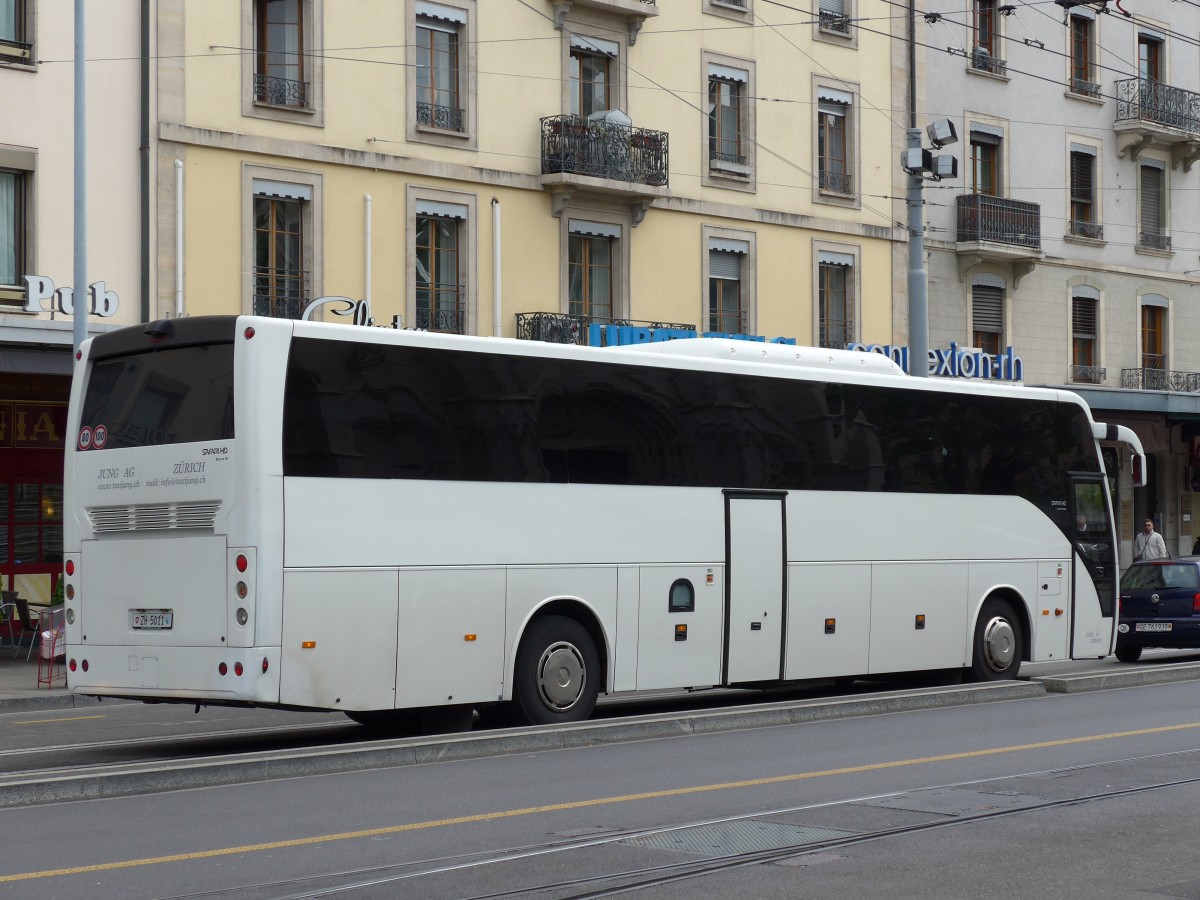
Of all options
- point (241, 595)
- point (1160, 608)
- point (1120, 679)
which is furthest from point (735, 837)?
point (1160, 608)

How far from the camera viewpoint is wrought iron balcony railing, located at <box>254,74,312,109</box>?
26.4 metres

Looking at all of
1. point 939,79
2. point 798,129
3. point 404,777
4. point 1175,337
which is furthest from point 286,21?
point 1175,337

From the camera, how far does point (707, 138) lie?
3231cm

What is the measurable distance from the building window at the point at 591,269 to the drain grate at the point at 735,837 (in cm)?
2122

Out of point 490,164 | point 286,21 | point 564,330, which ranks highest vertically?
point 286,21

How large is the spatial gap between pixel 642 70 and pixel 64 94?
10.8 m

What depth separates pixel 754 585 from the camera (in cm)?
1591

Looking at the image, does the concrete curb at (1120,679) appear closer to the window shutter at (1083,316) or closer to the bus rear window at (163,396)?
the bus rear window at (163,396)

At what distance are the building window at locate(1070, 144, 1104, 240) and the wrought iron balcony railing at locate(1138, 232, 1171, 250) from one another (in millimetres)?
1746

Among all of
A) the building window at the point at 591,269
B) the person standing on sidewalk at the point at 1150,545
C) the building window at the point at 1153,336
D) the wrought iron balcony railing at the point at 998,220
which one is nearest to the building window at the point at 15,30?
the building window at the point at 591,269

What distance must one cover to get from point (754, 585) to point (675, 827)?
265 inches

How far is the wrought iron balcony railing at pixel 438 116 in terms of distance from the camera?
92.9 ft

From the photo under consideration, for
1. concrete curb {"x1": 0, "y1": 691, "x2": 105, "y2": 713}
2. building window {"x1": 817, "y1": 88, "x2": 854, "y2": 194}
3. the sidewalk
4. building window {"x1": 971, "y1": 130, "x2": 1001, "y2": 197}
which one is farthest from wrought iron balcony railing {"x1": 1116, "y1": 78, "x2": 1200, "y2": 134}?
concrete curb {"x1": 0, "y1": 691, "x2": 105, "y2": 713}

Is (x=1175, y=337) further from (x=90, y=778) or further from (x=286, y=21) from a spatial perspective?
(x=90, y=778)
